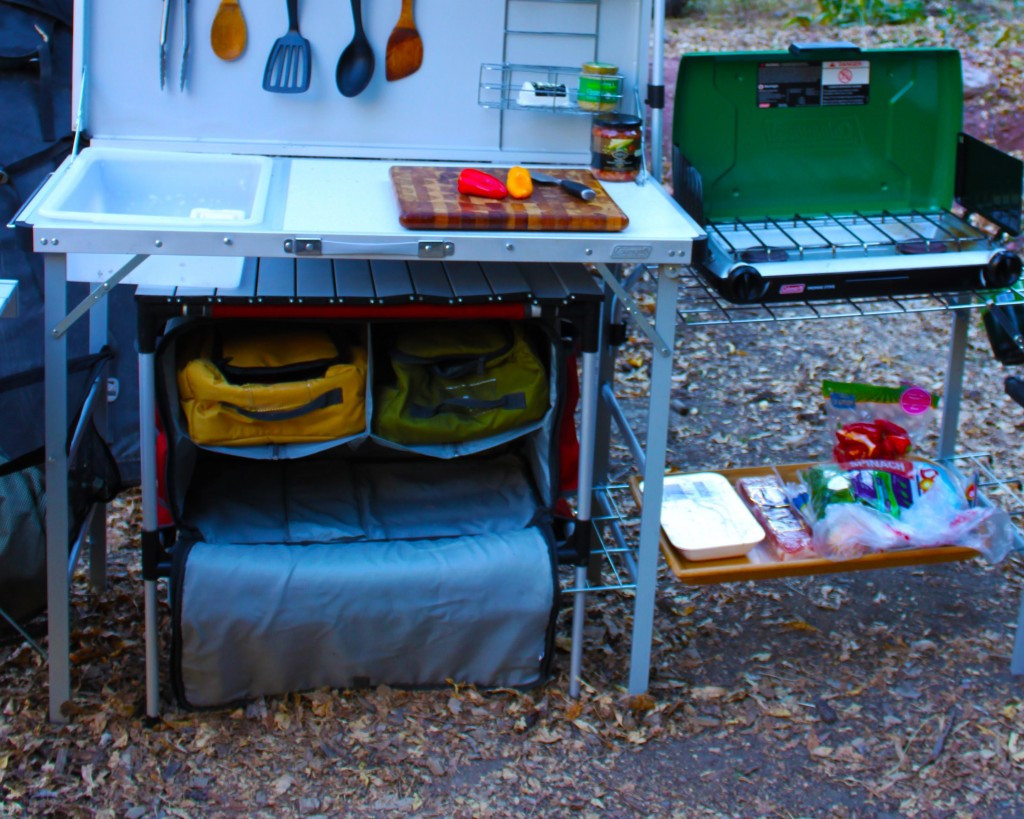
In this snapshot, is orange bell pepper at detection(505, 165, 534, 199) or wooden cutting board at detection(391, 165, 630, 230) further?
orange bell pepper at detection(505, 165, 534, 199)

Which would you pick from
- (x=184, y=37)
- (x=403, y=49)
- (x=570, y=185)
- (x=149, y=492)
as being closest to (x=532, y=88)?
(x=403, y=49)

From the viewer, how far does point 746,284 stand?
221 cm

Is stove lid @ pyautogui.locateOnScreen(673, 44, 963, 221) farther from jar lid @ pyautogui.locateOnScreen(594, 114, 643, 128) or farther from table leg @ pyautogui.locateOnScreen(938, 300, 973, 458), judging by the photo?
table leg @ pyautogui.locateOnScreen(938, 300, 973, 458)

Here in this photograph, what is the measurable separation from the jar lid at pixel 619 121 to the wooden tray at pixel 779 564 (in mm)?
756

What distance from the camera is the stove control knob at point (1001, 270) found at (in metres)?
2.31

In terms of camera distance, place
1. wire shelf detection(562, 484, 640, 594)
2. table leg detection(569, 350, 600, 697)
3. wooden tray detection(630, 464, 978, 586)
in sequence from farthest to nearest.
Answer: wire shelf detection(562, 484, 640, 594)
wooden tray detection(630, 464, 978, 586)
table leg detection(569, 350, 600, 697)

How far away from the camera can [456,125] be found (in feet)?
8.49

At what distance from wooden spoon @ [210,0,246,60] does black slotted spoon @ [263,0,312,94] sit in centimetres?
7

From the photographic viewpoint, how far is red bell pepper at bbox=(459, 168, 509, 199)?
2.16 m

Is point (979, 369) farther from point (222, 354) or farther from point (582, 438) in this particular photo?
point (222, 354)

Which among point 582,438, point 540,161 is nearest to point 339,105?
point 540,161

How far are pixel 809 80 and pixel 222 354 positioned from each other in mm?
1353

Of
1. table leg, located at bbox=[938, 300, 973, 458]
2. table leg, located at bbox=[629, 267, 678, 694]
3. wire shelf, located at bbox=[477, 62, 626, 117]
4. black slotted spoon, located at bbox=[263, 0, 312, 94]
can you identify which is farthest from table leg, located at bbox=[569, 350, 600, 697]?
table leg, located at bbox=[938, 300, 973, 458]

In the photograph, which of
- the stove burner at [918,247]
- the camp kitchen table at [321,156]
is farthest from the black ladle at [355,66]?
the stove burner at [918,247]
